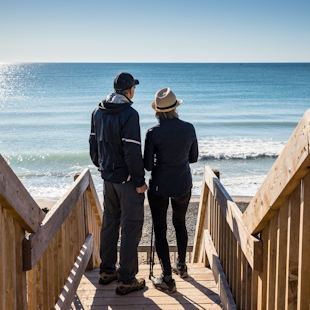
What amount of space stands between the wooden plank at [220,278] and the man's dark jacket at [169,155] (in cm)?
71

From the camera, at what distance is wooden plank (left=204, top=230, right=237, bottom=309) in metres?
3.48

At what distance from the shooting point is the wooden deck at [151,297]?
12.7 feet

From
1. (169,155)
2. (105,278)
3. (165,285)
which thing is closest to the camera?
(169,155)

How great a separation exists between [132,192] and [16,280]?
156 centimetres

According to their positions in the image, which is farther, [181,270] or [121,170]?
[181,270]

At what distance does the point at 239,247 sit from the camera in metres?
3.21

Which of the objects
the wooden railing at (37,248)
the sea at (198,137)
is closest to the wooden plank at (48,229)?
the wooden railing at (37,248)

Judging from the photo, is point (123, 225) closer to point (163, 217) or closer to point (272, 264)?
point (163, 217)

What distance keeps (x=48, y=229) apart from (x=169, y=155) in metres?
1.37

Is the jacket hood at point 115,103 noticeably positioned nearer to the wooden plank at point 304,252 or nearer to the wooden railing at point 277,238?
the wooden railing at point 277,238

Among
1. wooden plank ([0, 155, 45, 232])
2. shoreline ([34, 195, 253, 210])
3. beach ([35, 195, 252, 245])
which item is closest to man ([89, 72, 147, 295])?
wooden plank ([0, 155, 45, 232])

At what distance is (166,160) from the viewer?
12.9ft

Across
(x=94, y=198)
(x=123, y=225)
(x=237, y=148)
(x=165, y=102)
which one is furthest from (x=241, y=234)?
(x=237, y=148)

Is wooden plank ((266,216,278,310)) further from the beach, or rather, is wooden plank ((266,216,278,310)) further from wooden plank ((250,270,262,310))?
the beach
